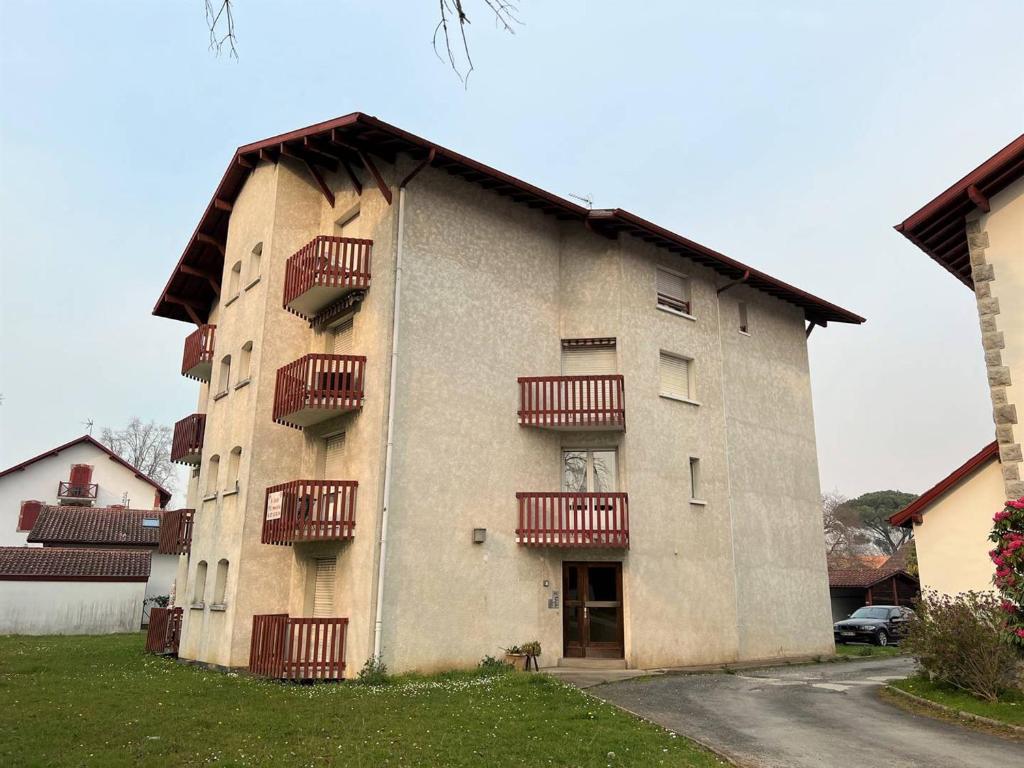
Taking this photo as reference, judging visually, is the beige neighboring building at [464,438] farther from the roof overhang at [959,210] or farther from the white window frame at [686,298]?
the roof overhang at [959,210]

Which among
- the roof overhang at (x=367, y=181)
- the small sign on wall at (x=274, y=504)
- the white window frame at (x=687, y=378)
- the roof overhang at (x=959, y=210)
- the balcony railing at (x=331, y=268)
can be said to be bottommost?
the small sign on wall at (x=274, y=504)

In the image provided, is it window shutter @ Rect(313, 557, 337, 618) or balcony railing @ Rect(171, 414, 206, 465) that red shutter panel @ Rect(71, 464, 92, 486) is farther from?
window shutter @ Rect(313, 557, 337, 618)

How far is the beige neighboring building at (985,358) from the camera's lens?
12789 mm

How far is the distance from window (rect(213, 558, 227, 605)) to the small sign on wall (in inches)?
94.9

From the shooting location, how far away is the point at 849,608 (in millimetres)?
39062

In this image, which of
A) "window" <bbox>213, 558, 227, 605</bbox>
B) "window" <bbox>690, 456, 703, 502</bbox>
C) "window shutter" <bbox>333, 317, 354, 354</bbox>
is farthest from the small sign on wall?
"window" <bbox>690, 456, 703, 502</bbox>

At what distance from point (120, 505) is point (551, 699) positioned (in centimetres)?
4785

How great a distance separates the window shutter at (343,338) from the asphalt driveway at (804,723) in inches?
371

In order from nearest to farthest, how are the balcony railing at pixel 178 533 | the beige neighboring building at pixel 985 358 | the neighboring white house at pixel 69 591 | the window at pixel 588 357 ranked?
the beige neighboring building at pixel 985 358 → the window at pixel 588 357 → the balcony railing at pixel 178 533 → the neighboring white house at pixel 69 591

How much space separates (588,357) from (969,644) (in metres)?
11.0

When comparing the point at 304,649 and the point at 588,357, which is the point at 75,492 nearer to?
the point at 304,649

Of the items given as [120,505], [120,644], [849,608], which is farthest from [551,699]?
[120,505]

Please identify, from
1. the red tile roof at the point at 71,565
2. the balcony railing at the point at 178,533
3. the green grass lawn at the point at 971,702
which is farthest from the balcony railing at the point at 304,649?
the red tile roof at the point at 71,565

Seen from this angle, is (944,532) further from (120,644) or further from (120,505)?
(120,505)
